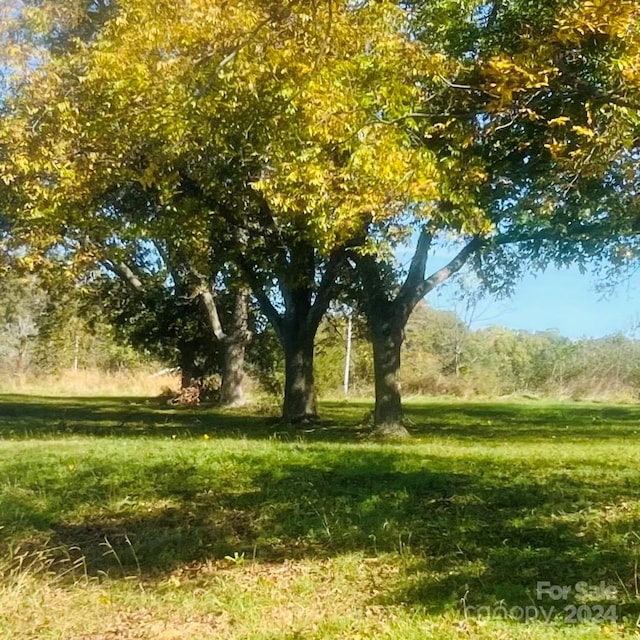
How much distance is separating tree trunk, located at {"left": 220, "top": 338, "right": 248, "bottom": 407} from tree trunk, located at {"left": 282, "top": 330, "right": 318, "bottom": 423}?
596 centimetres

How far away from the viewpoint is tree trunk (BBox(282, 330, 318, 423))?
17.9 metres

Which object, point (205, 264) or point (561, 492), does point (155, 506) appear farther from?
point (205, 264)

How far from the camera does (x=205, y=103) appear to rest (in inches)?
436

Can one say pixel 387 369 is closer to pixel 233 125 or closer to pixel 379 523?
pixel 233 125

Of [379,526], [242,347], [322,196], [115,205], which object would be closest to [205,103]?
[322,196]

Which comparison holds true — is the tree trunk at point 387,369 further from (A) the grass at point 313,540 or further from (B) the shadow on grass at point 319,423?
(A) the grass at point 313,540

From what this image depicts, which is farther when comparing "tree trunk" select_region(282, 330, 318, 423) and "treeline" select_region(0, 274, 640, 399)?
"treeline" select_region(0, 274, 640, 399)

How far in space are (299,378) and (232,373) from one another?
250 inches

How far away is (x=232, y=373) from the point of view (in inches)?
943

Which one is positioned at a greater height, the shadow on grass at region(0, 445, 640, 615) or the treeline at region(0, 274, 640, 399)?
the treeline at region(0, 274, 640, 399)

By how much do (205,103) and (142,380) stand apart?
80.0 ft

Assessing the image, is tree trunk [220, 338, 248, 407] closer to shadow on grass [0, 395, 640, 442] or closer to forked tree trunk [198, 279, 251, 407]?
forked tree trunk [198, 279, 251, 407]

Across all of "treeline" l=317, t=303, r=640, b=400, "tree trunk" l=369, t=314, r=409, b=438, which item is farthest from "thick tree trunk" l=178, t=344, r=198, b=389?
"tree trunk" l=369, t=314, r=409, b=438

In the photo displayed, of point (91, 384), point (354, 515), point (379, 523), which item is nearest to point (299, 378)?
point (354, 515)
